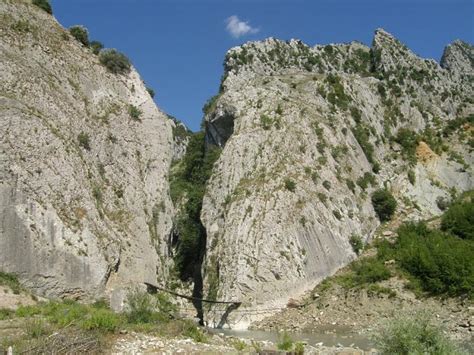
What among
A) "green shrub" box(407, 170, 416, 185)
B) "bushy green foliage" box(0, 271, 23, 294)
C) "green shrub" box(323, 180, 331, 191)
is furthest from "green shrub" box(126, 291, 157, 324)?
"green shrub" box(407, 170, 416, 185)

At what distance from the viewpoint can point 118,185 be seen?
49656 millimetres

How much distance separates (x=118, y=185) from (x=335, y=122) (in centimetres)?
2591

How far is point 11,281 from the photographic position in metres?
33.7

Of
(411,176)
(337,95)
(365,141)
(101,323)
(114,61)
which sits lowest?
(101,323)

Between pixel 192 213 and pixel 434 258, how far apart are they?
2801cm

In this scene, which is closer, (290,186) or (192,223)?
(290,186)

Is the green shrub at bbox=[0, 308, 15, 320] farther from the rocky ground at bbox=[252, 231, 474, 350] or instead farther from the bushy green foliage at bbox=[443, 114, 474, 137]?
the bushy green foliage at bbox=[443, 114, 474, 137]

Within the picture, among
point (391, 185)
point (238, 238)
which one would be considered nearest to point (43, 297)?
Result: point (238, 238)

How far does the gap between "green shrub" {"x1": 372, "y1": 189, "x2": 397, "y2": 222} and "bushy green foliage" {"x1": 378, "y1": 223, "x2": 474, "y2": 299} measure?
591 centimetres

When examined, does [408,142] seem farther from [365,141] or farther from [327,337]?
[327,337]

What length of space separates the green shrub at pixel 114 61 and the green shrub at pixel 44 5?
746cm

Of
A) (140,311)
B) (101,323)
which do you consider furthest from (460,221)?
(101,323)

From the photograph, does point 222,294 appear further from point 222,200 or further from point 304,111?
point 304,111

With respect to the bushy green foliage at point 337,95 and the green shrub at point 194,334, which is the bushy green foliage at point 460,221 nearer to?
the bushy green foliage at point 337,95
